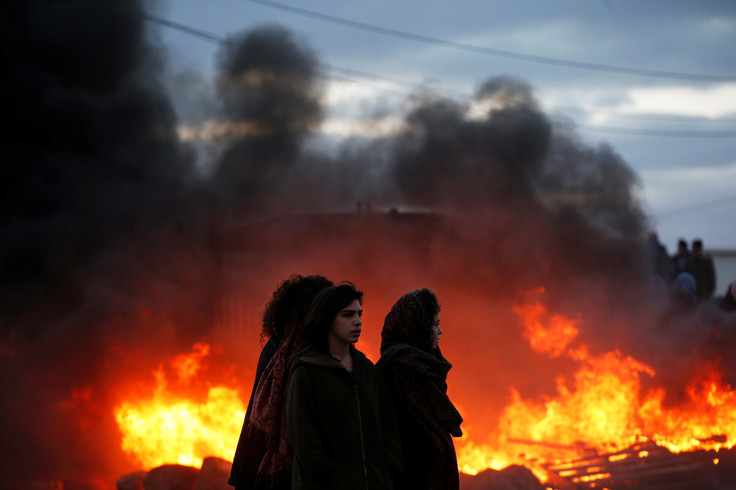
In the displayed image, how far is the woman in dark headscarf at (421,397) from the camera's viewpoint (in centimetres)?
328

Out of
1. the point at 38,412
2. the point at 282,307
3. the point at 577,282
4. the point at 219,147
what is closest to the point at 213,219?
the point at 219,147

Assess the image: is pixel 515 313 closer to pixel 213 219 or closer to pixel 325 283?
pixel 213 219

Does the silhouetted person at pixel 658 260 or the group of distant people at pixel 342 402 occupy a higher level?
the silhouetted person at pixel 658 260

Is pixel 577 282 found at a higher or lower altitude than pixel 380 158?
lower

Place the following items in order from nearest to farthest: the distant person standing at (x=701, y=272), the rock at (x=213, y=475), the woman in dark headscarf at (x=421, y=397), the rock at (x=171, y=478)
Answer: the woman in dark headscarf at (x=421, y=397)
the rock at (x=213, y=475)
the rock at (x=171, y=478)
the distant person standing at (x=701, y=272)

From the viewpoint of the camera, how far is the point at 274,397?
3207 millimetres

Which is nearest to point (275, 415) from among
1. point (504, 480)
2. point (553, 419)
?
point (504, 480)

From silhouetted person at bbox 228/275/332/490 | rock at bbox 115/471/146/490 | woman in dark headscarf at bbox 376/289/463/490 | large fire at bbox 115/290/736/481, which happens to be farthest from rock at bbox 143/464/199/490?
woman in dark headscarf at bbox 376/289/463/490

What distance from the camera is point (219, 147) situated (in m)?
12.0

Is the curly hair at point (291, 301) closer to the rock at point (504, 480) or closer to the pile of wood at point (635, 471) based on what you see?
the rock at point (504, 480)

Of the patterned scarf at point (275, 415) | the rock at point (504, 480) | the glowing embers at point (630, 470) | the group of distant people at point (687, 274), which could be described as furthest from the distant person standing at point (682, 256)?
the patterned scarf at point (275, 415)

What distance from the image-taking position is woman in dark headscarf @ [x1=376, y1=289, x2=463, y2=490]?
129 inches

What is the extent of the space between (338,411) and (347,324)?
0.37m

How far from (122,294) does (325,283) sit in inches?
287
